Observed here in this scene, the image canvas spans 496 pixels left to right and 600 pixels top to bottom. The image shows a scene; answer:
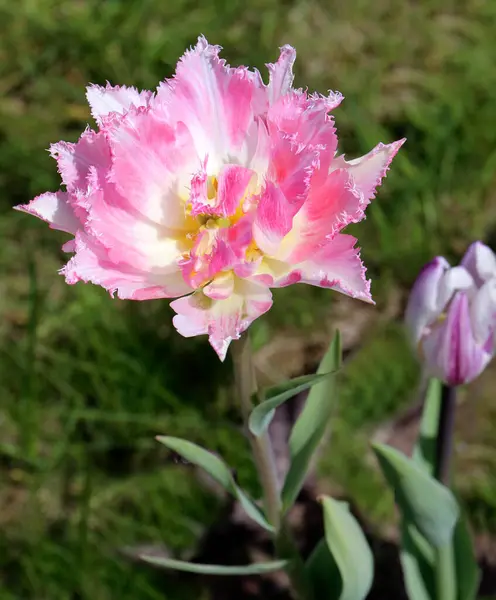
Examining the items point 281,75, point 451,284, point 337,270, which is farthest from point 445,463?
point 281,75

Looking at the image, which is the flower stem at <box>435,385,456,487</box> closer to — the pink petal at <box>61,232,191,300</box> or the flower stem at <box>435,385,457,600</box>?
the flower stem at <box>435,385,457,600</box>

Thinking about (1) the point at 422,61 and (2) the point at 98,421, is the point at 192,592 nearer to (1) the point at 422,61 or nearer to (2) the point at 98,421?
(2) the point at 98,421

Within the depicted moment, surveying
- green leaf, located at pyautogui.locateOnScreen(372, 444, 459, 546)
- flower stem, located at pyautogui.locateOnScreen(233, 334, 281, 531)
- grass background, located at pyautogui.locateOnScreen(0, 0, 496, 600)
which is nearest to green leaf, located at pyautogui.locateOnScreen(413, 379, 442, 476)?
green leaf, located at pyautogui.locateOnScreen(372, 444, 459, 546)

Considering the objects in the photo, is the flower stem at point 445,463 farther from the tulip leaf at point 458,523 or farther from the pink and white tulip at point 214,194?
the pink and white tulip at point 214,194

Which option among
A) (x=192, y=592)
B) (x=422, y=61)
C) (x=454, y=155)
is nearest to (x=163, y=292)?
(x=192, y=592)

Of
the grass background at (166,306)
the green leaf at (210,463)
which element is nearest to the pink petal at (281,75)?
the green leaf at (210,463)

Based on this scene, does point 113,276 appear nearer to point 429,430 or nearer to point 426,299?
point 426,299
